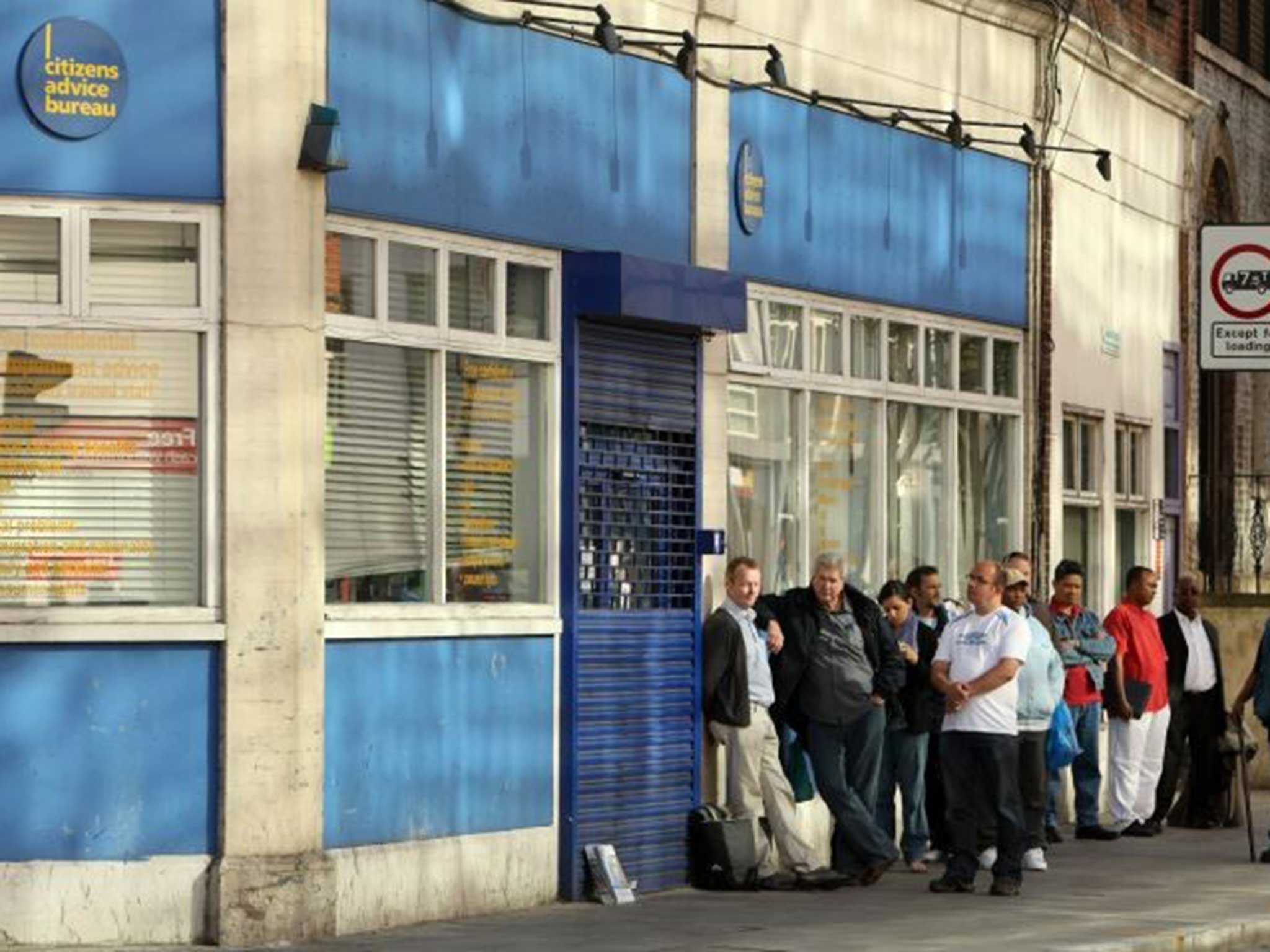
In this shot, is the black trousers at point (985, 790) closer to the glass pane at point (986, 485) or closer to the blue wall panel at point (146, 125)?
the glass pane at point (986, 485)

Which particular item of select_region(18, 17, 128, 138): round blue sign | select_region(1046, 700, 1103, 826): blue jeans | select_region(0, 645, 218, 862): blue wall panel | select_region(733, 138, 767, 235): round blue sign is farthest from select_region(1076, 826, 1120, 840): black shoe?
select_region(18, 17, 128, 138): round blue sign

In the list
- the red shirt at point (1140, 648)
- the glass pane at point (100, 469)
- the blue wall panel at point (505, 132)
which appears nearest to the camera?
the glass pane at point (100, 469)

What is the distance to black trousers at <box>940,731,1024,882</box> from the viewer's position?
19.5m

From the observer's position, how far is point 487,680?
59.7 feet

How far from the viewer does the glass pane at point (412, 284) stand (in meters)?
17.6

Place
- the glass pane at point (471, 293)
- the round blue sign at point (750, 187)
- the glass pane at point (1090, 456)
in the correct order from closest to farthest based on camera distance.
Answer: the glass pane at point (471, 293)
the round blue sign at point (750, 187)
the glass pane at point (1090, 456)

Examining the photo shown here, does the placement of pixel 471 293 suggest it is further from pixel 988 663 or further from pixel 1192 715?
pixel 1192 715

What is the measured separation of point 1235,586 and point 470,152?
15870mm

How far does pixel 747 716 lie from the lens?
20.1m

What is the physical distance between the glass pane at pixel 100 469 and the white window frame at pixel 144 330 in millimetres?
56

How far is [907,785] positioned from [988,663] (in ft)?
7.97

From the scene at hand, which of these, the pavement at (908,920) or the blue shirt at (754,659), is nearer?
the pavement at (908,920)

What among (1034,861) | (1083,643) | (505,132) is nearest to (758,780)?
(1034,861)

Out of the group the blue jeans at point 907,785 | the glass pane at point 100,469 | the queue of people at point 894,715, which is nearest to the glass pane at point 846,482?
the queue of people at point 894,715
